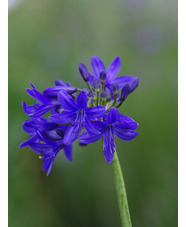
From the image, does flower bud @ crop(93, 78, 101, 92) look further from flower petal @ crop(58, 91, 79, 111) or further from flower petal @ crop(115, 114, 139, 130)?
flower petal @ crop(115, 114, 139, 130)

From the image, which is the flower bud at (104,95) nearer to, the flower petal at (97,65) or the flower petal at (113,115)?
the flower petal at (113,115)

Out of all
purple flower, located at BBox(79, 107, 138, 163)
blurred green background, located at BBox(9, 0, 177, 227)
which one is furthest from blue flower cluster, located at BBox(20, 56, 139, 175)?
blurred green background, located at BBox(9, 0, 177, 227)

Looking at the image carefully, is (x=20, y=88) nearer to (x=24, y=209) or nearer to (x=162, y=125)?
(x=24, y=209)

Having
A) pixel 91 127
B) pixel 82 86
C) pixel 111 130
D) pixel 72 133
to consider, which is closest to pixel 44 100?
pixel 72 133

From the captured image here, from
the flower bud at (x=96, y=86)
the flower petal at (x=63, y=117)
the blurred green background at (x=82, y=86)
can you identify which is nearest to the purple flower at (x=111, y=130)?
the flower petal at (x=63, y=117)

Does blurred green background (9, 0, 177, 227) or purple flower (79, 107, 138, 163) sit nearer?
purple flower (79, 107, 138, 163)

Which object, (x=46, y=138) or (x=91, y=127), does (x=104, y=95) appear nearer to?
(x=91, y=127)
